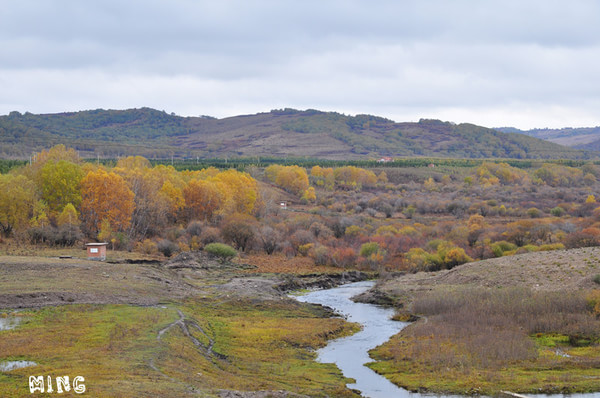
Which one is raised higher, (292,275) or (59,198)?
(59,198)

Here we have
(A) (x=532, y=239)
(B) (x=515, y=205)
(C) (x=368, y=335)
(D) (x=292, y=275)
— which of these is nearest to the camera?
(C) (x=368, y=335)

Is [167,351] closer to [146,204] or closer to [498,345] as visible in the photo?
[498,345]

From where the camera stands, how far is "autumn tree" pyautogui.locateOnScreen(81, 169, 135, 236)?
254 ft

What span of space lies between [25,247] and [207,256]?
19841 millimetres

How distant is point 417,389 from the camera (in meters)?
29.6

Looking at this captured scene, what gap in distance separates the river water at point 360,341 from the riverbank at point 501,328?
2.52ft

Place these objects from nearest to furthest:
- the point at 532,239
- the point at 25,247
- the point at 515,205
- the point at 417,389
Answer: the point at 417,389
the point at 25,247
the point at 532,239
the point at 515,205

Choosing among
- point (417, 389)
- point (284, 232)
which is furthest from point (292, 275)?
point (417, 389)

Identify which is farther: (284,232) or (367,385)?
(284,232)

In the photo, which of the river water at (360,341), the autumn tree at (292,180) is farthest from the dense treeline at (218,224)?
the autumn tree at (292,180)

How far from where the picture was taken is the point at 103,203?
255 ft

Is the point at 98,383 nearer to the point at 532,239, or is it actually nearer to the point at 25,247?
the point at 25,247

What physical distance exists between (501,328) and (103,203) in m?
53.4

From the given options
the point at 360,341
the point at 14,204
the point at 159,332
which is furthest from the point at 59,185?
the point at 360,341
